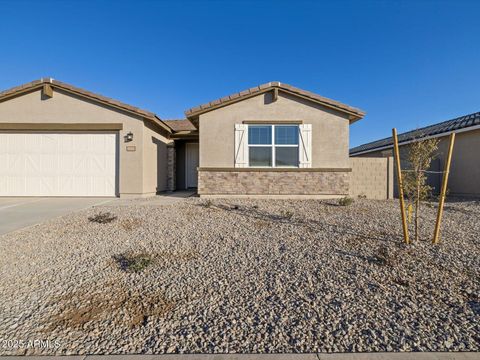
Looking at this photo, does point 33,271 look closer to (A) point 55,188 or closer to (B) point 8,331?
(B) point 8,331

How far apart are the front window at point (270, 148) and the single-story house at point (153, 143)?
0.13 feet

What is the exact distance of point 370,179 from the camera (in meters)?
9.53

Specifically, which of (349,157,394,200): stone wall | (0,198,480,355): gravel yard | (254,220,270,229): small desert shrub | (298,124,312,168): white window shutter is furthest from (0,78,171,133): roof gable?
(349,157,394,200): stone wall

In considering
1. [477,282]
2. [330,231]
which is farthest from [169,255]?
[477,282]

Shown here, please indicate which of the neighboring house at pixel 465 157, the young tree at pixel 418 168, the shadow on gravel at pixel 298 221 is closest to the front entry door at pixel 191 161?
the shadow on gravel at pixel 298 221

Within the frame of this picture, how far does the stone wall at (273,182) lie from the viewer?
905cm

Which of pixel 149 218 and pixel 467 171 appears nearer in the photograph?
pixel 149 218

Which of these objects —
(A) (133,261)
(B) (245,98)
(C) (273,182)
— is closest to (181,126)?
(B) (245,98)

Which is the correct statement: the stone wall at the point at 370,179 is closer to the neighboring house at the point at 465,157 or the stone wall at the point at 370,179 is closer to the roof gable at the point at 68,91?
the neighboring house at the point at 465,157

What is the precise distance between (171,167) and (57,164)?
15.7 ft

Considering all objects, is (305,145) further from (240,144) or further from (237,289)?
(237,289)

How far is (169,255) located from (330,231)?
10.9ft

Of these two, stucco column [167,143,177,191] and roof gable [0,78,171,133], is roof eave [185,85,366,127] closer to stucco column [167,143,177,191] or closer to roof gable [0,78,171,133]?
roof gable [0,78,171,133]

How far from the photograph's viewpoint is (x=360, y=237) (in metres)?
4.75
